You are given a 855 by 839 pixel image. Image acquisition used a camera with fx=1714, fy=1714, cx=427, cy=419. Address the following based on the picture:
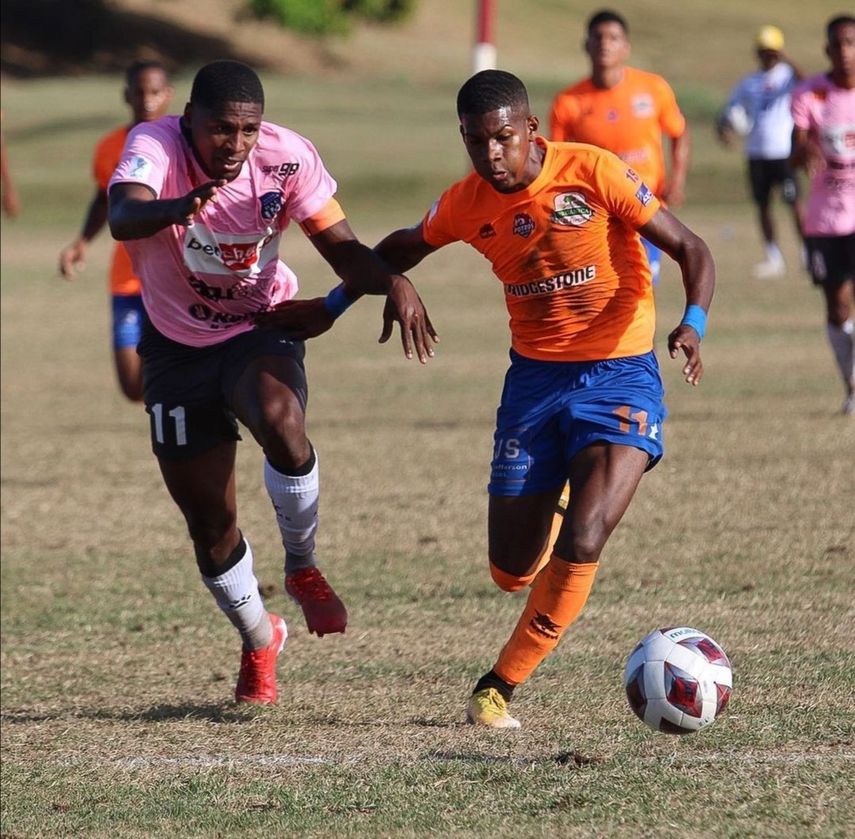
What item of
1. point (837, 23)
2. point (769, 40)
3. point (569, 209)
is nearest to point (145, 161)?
point (569, 209)

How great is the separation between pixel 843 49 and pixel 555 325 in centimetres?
646

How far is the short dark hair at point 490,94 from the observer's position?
6227 millimetres

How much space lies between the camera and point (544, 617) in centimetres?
624

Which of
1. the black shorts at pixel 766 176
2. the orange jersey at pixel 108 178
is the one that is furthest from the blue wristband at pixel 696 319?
the black shorts at pixel 766 176

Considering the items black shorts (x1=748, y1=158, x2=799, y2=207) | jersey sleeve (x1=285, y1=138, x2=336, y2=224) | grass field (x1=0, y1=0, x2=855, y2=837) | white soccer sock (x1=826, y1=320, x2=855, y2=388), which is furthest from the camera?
black shorts (x1=748, y1=158, x2=799, y2=207)

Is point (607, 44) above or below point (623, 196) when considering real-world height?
above

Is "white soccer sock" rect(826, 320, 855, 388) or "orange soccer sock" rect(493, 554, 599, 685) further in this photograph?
"white soccer sock" rect(826, 320, 855, 388)

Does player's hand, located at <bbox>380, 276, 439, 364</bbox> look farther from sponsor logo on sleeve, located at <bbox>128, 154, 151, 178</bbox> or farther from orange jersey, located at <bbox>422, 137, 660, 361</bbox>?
sponsor logo on sleeve, located at <bbox>128, 154, 151, 178</bbox>

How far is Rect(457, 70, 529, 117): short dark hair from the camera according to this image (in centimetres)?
623

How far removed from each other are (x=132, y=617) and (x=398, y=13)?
221ft

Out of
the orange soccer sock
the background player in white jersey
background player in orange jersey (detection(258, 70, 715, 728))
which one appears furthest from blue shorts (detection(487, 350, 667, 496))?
the background player in white jersey

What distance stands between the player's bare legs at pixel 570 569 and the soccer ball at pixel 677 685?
36 cm

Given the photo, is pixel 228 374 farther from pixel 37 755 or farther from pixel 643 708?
pixel 643 708

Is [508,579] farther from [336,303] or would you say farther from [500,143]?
[500,143]
